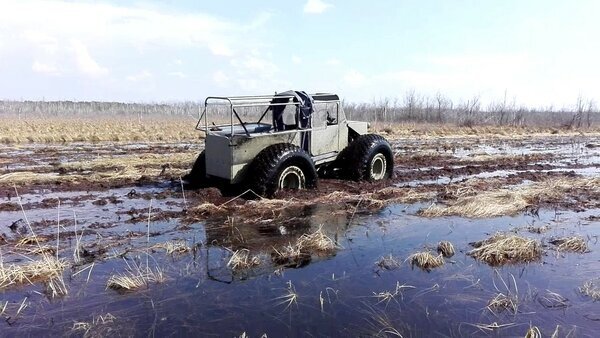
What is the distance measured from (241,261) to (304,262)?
2.65ft

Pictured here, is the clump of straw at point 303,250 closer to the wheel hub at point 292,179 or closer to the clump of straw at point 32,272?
the clump of straw at point 32,272

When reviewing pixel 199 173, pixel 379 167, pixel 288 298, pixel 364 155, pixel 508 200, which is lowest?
pixel 288 298

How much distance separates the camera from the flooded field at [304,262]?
13.8ft

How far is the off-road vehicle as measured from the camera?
8.77 meters

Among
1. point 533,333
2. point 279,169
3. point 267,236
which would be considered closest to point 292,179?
point 279,169

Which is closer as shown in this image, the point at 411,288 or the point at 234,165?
the point at 411,288

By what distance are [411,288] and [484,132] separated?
32.9m

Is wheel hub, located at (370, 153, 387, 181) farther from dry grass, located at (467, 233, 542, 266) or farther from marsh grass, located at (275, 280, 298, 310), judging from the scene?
marsh grass, located at (275, 280, 298, 310)

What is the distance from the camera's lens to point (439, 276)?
5316mm

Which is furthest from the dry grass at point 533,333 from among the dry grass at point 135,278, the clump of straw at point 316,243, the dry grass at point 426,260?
the dry grass at point 135,278

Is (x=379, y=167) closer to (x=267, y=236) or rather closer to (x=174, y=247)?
(x=267, y=236)

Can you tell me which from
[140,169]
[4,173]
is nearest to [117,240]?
[140,169]

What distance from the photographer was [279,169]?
8.82m

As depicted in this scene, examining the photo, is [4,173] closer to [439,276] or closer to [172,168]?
[172,168]
